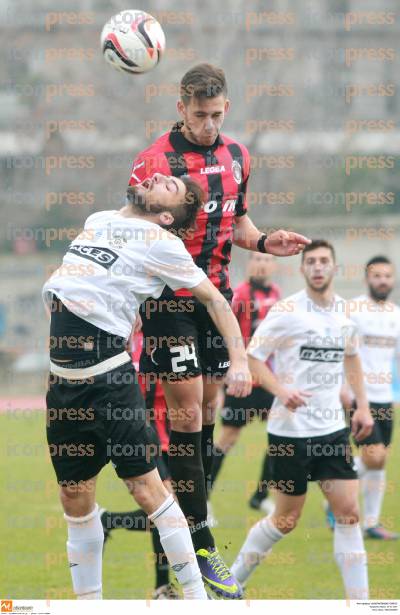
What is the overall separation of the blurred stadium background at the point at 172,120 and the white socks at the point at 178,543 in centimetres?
2037

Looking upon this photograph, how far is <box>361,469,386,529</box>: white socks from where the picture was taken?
10.5 m

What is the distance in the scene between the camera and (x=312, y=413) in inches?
309

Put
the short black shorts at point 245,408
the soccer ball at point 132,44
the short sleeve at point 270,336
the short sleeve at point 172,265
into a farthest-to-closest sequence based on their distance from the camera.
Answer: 1. the short black shorts at point 245,408
2. the short sleeve at point 270,336
3. the soccer ball at point 132,44
4. the short sleeve at point 172,265

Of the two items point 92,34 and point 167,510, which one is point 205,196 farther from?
point 92,34

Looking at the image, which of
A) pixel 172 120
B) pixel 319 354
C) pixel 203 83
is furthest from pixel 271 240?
pixel 172 120

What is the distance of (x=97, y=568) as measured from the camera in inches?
257

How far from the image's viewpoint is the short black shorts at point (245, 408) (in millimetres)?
11859

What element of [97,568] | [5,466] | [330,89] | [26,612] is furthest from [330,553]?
[330,89]

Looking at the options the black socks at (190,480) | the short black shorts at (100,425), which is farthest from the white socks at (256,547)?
the short black shorts at (100,425)

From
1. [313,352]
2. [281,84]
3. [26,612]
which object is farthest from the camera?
[281,84]

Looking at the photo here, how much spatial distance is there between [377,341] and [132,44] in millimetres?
4783

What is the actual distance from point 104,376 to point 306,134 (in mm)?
23866

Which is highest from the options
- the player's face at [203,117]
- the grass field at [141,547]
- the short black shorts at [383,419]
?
the player's face at [203,117]

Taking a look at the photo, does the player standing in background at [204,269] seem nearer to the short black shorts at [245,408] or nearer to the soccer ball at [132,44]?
the soccer ball at [132,44]
